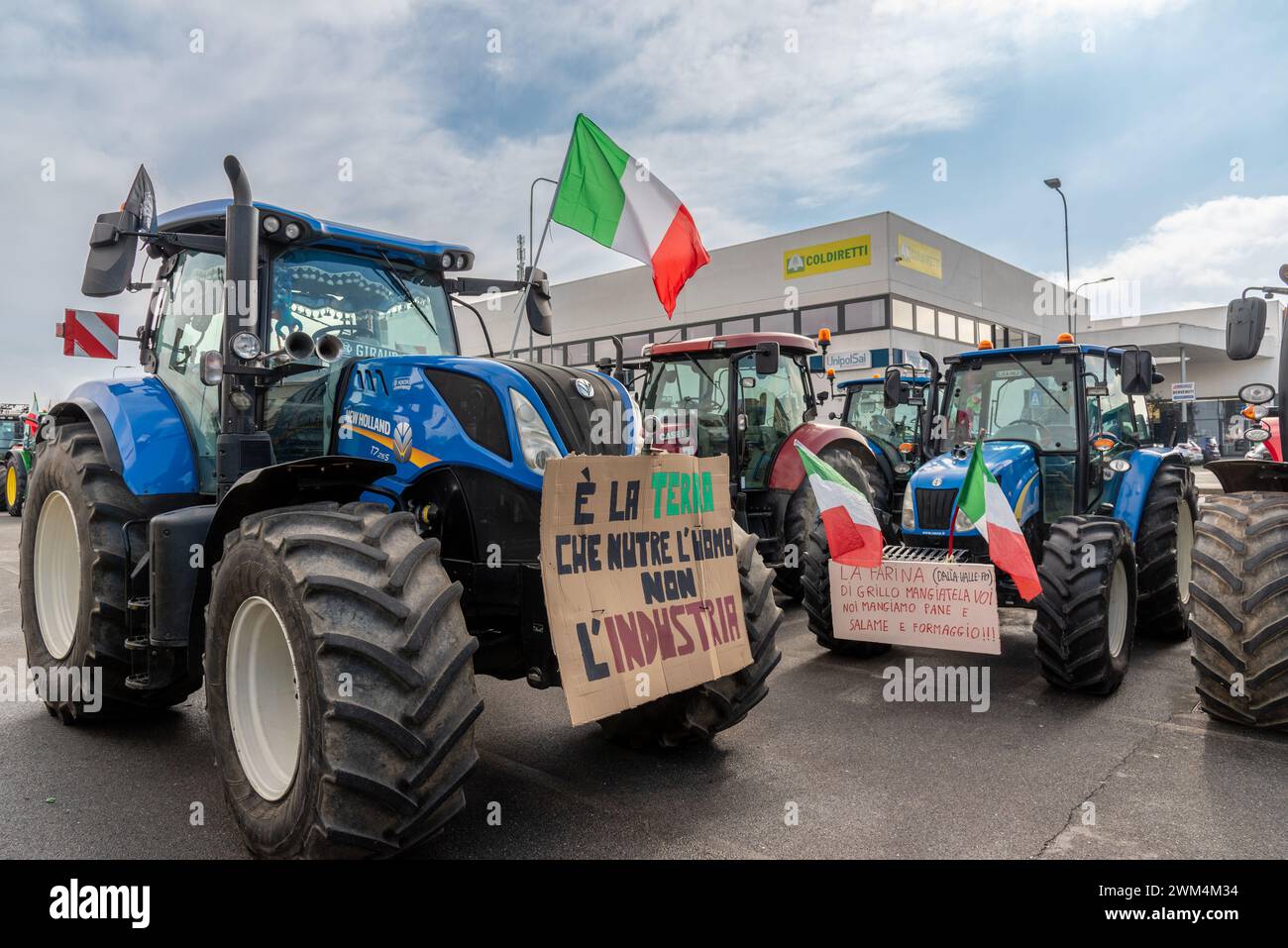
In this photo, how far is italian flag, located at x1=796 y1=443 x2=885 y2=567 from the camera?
183 inches

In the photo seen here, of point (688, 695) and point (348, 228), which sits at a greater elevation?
point (348, 228)

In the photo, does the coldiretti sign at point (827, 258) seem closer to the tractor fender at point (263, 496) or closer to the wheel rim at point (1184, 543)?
the wheel rim at point (1184, 543)

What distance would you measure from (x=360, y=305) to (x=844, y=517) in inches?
109

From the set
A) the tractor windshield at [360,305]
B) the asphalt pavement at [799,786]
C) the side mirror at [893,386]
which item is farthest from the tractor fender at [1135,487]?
the tractor windshield at [360,305]

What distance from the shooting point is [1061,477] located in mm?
6023

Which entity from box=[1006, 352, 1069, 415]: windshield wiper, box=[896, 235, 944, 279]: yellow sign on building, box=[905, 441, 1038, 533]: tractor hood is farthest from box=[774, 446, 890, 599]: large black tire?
box=[896, 235, 944, 279]: yellow sign on building

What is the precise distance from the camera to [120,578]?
402 cm

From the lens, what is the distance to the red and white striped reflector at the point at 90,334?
16.6 ft

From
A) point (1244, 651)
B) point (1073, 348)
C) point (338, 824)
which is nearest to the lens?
point (338, 824)

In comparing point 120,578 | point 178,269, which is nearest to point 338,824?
point 120,578

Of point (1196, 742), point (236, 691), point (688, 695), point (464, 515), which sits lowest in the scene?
point (1196, 742)

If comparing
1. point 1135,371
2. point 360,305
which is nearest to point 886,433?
point 1135,371

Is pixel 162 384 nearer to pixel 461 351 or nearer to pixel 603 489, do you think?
pixel 461 351
